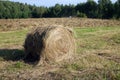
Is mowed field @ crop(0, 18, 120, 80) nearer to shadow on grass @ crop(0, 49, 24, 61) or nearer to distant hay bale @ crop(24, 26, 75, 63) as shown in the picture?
shadow on grass @ crop(0, 49, 24, 61)

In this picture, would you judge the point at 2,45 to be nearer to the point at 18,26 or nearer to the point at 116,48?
the point at 116,48

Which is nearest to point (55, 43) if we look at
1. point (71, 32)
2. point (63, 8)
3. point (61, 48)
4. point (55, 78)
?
point (61, 48)

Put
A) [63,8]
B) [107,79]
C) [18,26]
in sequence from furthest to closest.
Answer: [63,8], [18,26], [107,79]

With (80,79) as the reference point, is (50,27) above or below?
above

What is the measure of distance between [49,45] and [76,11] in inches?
2013

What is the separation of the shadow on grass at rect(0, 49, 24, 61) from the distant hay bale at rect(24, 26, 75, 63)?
0.45 metres

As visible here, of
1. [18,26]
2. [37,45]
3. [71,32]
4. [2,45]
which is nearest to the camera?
[37,45]

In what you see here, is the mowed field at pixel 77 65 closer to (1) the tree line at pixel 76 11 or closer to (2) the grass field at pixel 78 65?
(2) the grass field at pixel 78 65

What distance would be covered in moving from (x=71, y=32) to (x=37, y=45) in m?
1.82

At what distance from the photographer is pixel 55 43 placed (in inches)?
457

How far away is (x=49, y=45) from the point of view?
11242 mm

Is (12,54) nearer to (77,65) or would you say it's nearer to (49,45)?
(49,45)

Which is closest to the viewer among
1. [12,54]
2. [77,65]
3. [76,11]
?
[77,65]

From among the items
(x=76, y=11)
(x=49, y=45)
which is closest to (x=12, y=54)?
(x=49, y=45)
